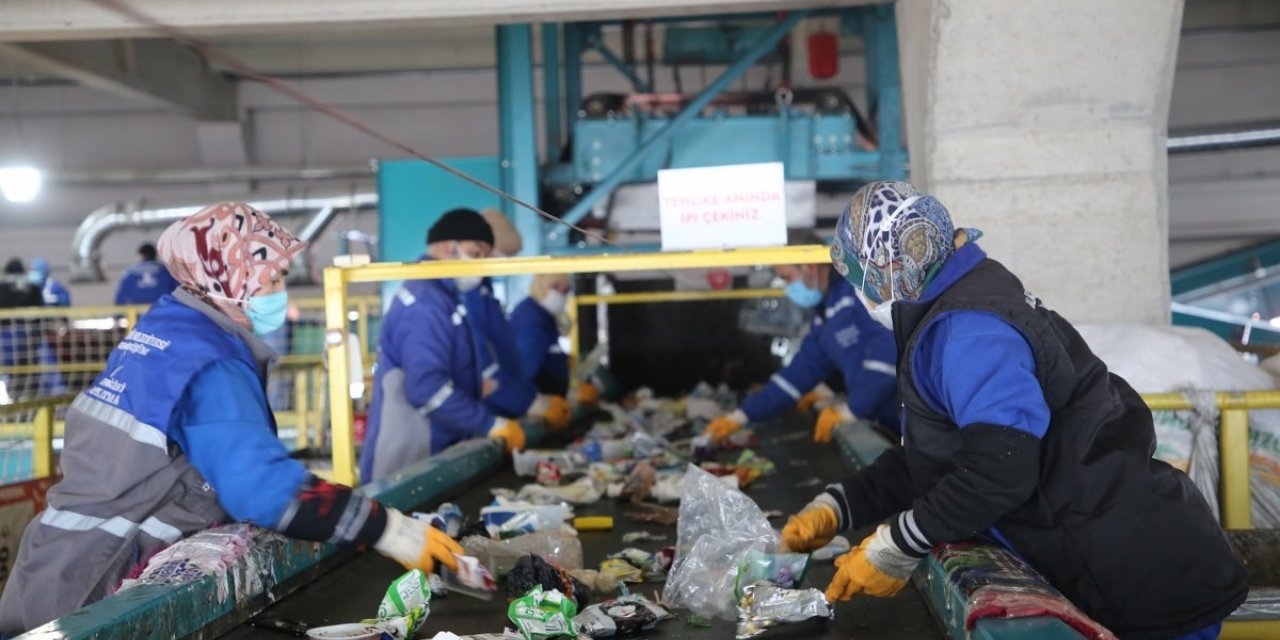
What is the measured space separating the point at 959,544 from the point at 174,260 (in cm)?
199

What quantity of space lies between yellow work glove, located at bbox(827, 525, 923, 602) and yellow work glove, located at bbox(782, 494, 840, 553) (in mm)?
297

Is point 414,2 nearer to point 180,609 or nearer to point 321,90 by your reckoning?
point 180,609

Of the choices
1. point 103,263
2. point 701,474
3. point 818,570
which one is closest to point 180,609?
point 701,474

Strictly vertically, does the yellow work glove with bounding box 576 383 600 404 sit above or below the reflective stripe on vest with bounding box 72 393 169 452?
below

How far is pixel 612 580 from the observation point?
2.87 meters

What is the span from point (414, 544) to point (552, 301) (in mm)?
4538

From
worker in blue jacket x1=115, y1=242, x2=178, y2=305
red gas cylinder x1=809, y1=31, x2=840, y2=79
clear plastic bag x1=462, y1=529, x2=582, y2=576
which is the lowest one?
clear plastic bag x1=462, y1=529, x2=582, y2=576

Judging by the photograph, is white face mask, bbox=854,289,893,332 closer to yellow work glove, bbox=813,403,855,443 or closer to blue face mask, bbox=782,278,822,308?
yellow work glove, bbox=813,403,855,443

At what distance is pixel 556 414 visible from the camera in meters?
6.26

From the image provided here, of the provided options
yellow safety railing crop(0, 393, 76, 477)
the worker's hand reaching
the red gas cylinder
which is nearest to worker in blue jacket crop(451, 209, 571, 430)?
the worker's hand reaching

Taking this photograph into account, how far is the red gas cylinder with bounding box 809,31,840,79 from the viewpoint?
10461 millimetres

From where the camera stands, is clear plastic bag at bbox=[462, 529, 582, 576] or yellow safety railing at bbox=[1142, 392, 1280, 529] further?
yellow safety railing at bbox=[1142, 392, 1280, 529]

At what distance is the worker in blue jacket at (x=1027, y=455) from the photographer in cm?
225

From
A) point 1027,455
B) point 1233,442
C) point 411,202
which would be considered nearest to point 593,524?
point 1027,455
